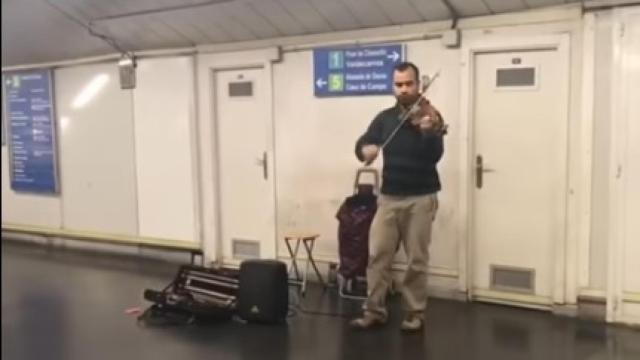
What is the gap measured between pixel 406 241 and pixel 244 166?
2.01 meters

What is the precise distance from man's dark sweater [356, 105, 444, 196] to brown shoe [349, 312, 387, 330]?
0.77 meters

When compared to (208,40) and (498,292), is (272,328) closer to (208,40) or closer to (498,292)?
(498,292)

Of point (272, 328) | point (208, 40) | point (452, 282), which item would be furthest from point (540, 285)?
point (208, 40)

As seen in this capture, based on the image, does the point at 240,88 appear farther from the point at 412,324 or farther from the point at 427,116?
the point at 412,324

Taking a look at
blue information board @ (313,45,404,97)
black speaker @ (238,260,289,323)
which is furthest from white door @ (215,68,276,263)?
black speaker @ (238,260,289,323)

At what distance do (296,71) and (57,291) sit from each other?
2.50m

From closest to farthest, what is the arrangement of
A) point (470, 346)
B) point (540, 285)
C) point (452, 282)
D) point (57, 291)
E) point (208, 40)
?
point (470, 346)
point (540, 285)
point (452, 282)
point (57, 291)
point (208, 40)

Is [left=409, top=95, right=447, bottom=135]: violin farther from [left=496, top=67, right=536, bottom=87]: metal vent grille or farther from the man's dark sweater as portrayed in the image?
[left=496, top=67, right=536, bottom=87]: metal vent grille

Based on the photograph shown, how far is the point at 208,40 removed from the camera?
544cm

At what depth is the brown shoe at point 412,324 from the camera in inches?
153

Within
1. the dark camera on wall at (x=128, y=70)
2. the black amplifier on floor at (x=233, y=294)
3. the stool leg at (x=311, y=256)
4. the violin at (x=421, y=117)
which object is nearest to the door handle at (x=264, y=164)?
the stool leg at (x=311, y=256)

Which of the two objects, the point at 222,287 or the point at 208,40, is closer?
the point at 222,287

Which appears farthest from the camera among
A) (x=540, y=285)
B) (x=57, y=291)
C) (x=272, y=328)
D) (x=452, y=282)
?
(x=57, y=291)

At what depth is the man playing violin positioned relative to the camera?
3752 mm
